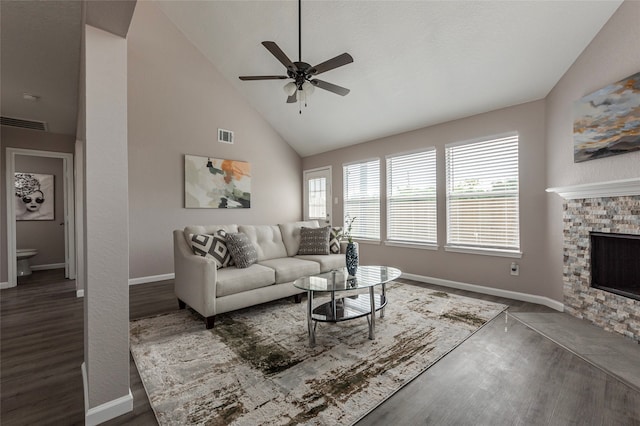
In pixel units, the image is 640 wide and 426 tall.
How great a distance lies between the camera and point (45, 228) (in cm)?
601

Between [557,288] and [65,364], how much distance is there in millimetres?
4918

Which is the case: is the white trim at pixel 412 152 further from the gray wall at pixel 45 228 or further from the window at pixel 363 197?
the gray wall at pixel 45 228

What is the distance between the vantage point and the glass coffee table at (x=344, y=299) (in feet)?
8.14

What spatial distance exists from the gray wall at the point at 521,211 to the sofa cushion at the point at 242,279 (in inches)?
103

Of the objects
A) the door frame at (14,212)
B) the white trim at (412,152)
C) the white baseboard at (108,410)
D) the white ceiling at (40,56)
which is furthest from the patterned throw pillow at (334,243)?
the door frame at (14,212)

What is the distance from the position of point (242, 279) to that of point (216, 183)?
112 inches

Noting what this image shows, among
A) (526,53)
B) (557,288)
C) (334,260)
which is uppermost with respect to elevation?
(526,53)

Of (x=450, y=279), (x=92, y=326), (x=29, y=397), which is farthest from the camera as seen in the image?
(x=450, y=279)

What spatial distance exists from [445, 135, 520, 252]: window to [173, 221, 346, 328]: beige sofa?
6.24ft

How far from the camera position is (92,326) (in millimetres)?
1572

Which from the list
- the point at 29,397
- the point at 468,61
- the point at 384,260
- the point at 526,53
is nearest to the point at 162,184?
the point at 29,397

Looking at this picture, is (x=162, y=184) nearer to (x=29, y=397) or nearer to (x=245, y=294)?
(x=245, y=294)

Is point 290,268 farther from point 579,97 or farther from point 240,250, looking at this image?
point 579,97

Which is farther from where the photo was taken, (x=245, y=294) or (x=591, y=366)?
(x=245, y=294)
